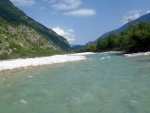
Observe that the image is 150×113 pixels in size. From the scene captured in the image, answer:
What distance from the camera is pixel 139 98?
1841 centimetres

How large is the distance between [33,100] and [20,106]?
1.89 m

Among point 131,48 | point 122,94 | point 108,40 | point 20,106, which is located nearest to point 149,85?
point 122,94

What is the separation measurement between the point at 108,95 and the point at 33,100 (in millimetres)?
5834

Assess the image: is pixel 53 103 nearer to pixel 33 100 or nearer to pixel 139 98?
pixel 33 100

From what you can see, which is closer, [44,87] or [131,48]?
[44,87]

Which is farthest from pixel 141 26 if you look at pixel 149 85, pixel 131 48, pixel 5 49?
pixel 149 85

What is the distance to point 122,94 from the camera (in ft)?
66.0

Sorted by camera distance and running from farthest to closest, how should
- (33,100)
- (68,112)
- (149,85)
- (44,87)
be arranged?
(44,87)
(149,85)
(33,100)
(68,112)

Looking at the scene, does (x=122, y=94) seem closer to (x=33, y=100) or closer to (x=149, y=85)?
(x=149, y=85)

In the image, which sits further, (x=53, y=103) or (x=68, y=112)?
(x=53, y=103)

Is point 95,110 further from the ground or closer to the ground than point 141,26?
closer to the ground

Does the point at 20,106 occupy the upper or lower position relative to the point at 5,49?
lower

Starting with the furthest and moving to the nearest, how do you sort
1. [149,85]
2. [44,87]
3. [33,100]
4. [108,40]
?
[108,40], [44,87], [149,85], [33,100]

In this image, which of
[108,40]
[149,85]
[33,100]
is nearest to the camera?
[33,100]
